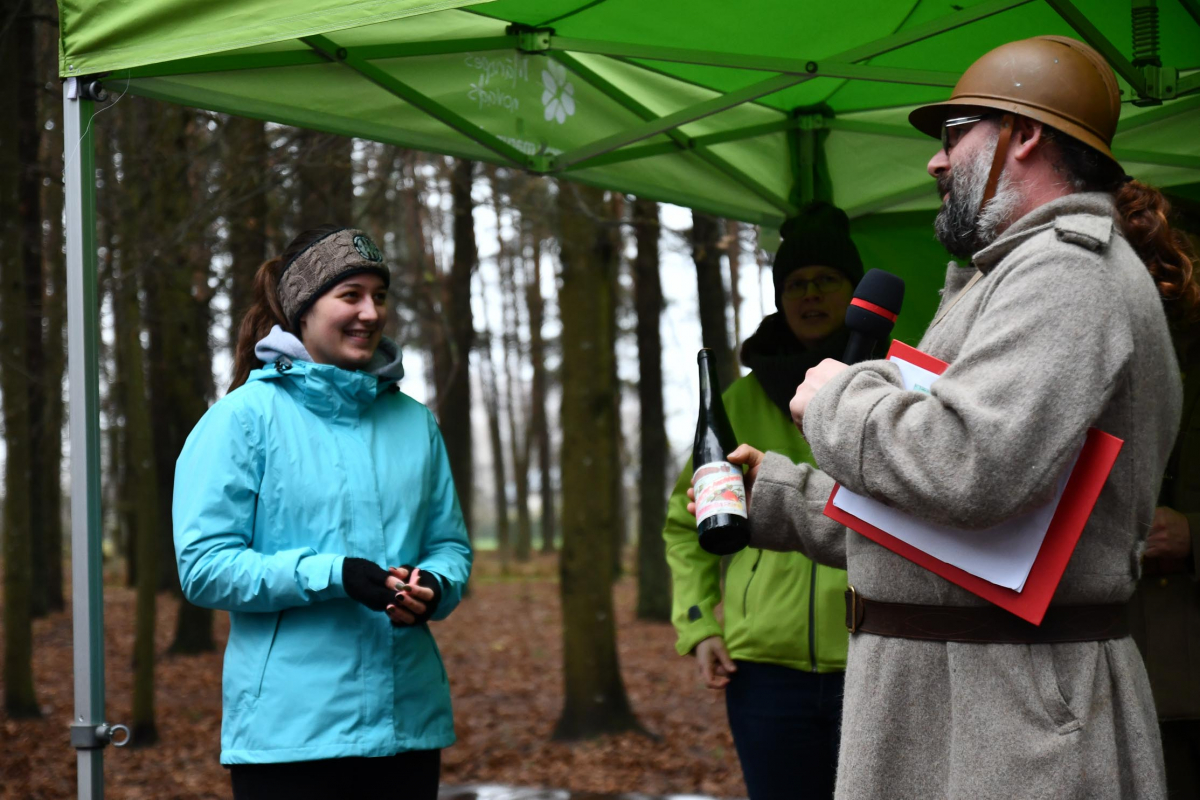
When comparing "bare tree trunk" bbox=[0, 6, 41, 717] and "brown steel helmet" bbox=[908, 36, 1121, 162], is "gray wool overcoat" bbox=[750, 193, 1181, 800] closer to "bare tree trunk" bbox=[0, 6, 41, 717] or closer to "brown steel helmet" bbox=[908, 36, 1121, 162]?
"brown steel helmet" bbox=[908, 36, 1121, 162]

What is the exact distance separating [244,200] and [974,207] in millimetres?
5788

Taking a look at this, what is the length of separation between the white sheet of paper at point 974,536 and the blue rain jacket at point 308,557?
122cm

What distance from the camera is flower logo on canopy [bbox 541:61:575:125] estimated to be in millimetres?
3895

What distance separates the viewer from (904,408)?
188 centimetres

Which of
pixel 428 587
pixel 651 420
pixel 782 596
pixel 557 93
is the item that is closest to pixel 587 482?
pixel 557 93

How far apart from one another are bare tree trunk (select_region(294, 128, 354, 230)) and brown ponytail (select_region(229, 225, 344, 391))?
4.23 meters

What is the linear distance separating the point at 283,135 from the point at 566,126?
5.58 metres

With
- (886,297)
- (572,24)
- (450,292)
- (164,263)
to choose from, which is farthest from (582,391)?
(450,292)

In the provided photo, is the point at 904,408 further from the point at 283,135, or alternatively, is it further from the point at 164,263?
the point at 283,135

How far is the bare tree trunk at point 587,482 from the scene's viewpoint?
7.46 meters

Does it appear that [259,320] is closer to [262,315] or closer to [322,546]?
[262,315]

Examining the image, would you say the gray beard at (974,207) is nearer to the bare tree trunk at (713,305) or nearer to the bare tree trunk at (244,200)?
the bare tree trunk at (244,200)

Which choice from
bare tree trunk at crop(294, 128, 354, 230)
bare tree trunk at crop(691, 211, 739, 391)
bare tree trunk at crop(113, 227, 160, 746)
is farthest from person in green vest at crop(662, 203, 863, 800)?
bare tree trunk at crop(691, 211, 739, 391)

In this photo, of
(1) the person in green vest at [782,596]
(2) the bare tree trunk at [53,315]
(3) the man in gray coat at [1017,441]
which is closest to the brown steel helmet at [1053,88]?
(3) the man in gray coat at [1017,441]
